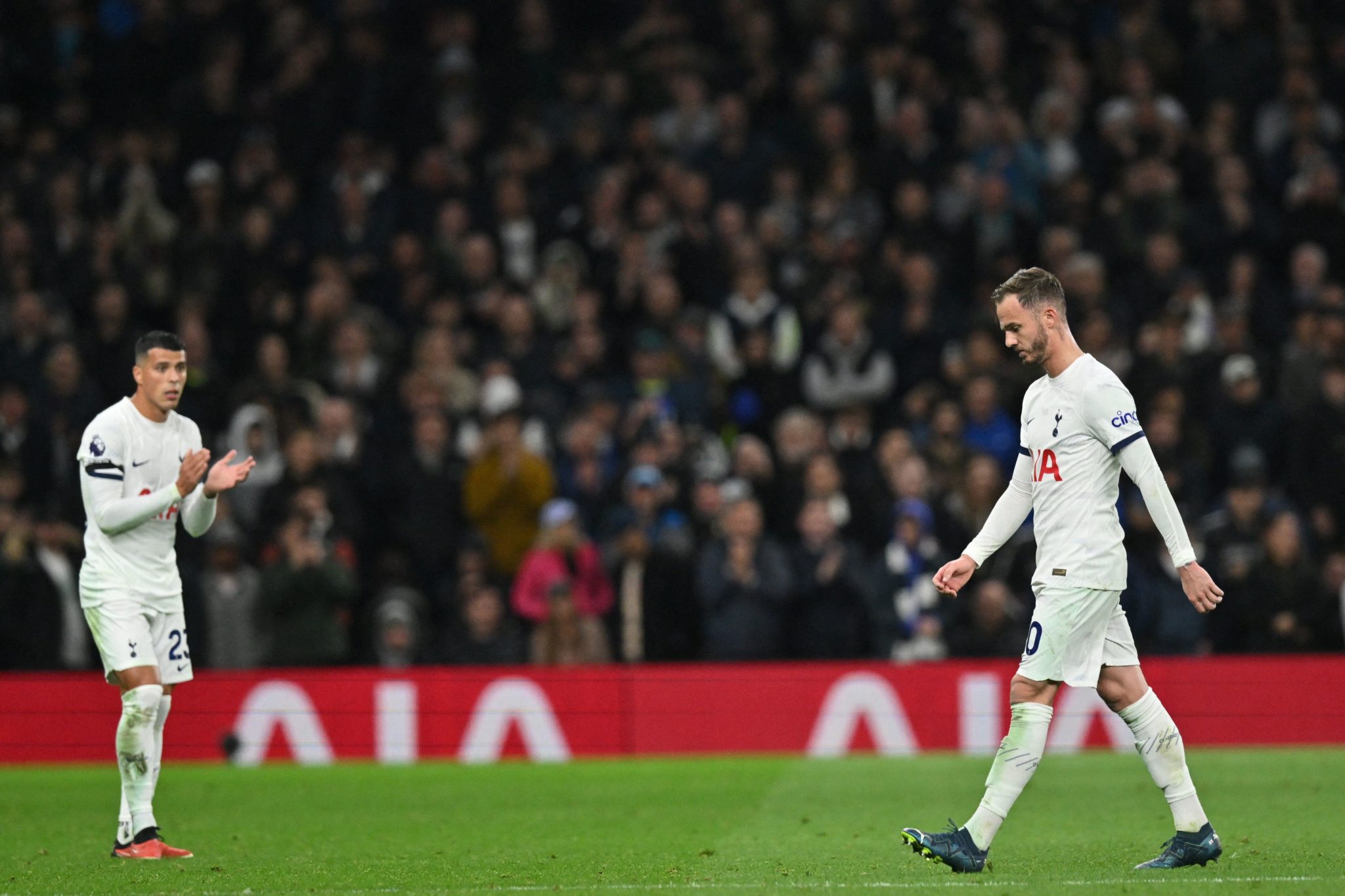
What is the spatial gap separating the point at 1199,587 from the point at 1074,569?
21.4 inches

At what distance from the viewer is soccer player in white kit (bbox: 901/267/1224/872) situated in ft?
26.1

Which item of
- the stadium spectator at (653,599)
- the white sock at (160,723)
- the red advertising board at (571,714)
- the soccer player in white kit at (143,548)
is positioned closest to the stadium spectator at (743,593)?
the stadium spectator at (653,599)

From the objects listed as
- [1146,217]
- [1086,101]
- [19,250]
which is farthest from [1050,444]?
[19,250]

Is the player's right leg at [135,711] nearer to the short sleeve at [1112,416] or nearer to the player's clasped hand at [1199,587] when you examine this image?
the short sleeve at [1112,416]

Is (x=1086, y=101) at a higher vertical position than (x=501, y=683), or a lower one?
higher

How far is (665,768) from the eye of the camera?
14297mm

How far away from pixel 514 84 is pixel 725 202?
324 centimetres

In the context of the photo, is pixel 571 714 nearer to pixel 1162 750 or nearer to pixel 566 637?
pixel 566 637

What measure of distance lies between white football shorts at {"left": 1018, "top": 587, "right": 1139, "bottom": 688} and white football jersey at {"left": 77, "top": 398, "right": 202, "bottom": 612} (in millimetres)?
4256

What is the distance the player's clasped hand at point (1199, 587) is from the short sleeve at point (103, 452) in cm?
518

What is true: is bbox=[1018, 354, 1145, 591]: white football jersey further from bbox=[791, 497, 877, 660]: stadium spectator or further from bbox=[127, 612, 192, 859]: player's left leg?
bbox=[791, 497, 877, 660]: stadium spectator

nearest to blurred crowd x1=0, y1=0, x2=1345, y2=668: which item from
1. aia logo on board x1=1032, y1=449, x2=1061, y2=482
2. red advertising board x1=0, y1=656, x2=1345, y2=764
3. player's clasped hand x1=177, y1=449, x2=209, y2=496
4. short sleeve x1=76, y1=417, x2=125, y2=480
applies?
red advertising board x1=0, y1=656, x2=1345, y2=764

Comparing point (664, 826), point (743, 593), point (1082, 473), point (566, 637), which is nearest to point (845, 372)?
point (743, 593)

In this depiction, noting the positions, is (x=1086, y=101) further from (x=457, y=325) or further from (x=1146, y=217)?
(x=457, y=325)
